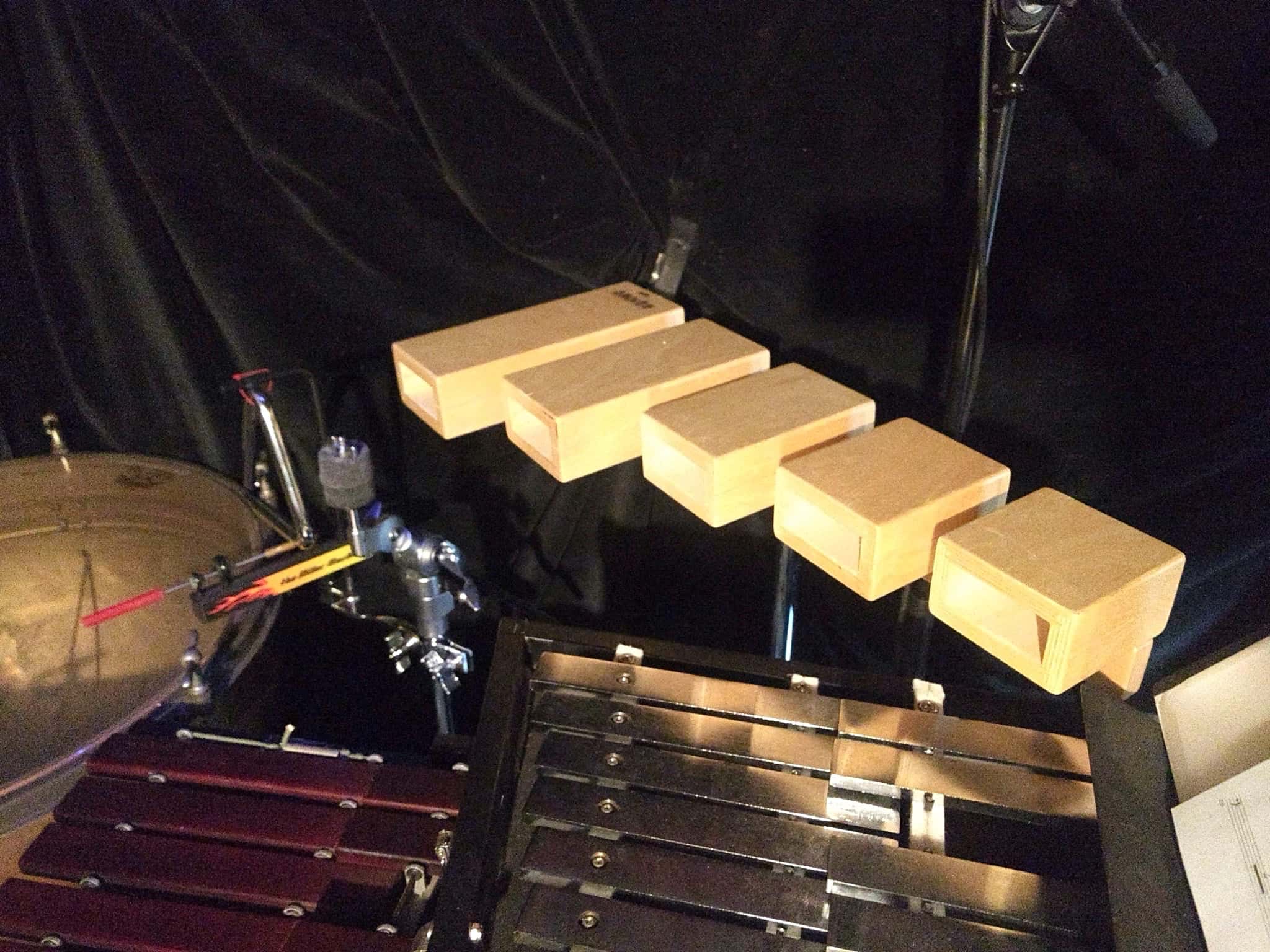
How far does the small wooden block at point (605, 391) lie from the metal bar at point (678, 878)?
37 centimetres

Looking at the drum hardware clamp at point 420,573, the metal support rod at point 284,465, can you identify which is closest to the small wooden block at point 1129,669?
the drum hardware clamp at point 420,573

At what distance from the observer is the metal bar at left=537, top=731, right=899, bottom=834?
0.87m

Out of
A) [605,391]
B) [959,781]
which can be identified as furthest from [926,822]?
[605,391]

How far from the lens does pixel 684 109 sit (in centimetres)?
126

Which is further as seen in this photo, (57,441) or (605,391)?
(57,441)

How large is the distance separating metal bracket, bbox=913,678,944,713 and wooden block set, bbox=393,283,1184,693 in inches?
5.1

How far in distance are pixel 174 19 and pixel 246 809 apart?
3.20 feet

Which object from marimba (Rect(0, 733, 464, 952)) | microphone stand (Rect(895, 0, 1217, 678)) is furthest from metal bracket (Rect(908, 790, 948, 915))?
marimba (Rect(0, 733, 464, 952))

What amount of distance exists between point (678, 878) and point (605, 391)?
0.48 meters

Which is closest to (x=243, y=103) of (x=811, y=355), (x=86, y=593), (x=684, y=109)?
(x=684, y=109)

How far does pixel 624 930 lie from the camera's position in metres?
0.80

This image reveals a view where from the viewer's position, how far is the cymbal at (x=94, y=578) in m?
1.27

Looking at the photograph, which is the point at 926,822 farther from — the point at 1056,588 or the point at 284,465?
the point at 284,465

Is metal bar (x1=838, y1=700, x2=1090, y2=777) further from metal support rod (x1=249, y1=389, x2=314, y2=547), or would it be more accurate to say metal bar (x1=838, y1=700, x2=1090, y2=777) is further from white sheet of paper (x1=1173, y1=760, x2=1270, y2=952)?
metal support rod (x1=249, y1=389, x2=314, y2=547)
